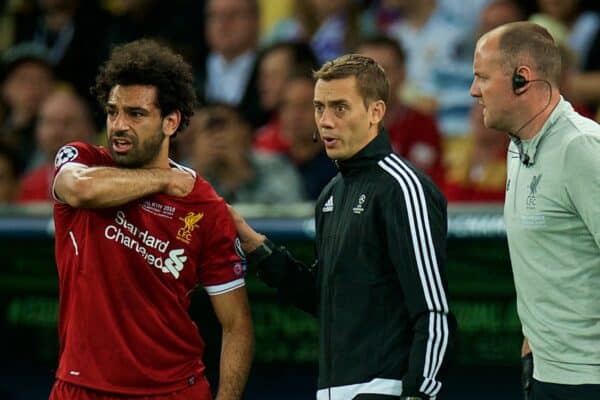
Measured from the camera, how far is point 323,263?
198 inches

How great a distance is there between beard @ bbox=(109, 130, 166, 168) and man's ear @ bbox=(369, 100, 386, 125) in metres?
0.82

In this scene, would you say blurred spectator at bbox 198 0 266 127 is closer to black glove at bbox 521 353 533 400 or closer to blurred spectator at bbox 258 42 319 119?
blurred spectator at bbox 258 42 319 119

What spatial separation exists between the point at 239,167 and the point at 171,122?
2732 mm

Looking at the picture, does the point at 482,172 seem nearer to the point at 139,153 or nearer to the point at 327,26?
the point at 327,26

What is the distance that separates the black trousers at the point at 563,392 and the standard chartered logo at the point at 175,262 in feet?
4.62

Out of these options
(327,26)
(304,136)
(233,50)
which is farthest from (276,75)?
(304,136)

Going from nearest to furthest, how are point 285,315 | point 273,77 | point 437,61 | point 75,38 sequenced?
point 285,315 → point 437,61 → point 273,77 → point 75,38

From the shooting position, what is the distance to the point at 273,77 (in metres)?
9.05

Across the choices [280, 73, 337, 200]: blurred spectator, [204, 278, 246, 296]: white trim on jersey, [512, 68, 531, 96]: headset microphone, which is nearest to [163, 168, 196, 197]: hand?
[204, 278, 246, 296]: white trim on jersey

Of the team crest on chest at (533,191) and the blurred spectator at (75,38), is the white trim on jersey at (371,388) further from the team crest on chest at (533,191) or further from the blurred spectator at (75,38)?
the blurred spectator at (75,38)

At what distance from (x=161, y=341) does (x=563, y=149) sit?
5.49 ft

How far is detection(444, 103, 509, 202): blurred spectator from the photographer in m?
7.61

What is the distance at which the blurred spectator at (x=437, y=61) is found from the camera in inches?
347

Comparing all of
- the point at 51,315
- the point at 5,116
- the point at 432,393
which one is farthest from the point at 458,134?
the point at 432,393
